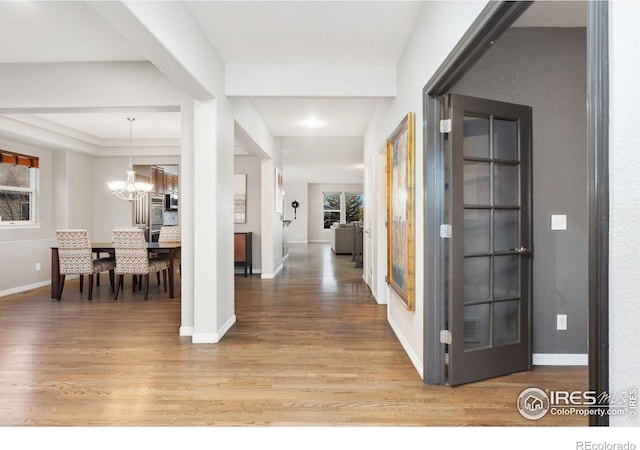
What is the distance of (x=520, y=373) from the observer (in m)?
2.62

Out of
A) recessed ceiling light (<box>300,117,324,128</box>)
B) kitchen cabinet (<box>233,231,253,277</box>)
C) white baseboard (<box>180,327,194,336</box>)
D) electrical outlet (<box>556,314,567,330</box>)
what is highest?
recessed ceiling light (<box>300,117,324,128</box>)

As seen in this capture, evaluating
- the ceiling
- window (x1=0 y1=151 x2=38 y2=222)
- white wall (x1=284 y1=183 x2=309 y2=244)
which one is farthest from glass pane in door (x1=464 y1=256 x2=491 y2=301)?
white wall (x1=284 y1=183 x2=309 y2=244)

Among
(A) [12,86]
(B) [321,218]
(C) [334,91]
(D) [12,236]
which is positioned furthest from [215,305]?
(B) [321,218]

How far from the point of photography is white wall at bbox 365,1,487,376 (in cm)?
203

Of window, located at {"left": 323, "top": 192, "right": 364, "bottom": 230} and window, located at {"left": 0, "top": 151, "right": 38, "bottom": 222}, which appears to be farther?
window, located at {"left": 323, "top": 192, "right": 364, "bottom": 230}

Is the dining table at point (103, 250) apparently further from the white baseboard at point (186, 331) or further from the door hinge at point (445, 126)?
the door hinge at point (445, 126)

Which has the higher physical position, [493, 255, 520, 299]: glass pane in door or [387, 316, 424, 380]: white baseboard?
[493, 255, 520, 299]: glass pane in door

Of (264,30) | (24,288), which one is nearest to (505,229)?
(264,30)

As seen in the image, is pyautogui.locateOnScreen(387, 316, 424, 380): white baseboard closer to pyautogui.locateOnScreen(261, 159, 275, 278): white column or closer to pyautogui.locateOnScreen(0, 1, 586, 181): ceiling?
pyautogui.locateOnScreen(0, 1, 586, 181): ceiling

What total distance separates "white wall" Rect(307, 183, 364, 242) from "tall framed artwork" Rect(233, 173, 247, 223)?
7.95 meters

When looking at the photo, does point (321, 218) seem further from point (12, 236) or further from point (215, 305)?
point (215, 305)

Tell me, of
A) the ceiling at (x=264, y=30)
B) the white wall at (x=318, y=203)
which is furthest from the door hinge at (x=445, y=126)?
the white wall at (x=318, y=203)

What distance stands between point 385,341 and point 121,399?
2077mm

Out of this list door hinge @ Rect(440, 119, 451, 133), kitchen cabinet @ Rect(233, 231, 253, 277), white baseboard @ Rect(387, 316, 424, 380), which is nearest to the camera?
door hinge @ Rect(440, 119, 451, 133)
